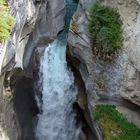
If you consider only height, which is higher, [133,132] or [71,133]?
[133,132]

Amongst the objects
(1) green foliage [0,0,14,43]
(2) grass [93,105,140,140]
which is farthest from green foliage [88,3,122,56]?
(1) green foliage [0,0,14,43]

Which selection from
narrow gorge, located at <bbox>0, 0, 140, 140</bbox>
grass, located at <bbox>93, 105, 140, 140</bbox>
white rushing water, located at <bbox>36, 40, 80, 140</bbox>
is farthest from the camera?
white rushing water, located at <bbox>36, 40, 80, 140</bbox>

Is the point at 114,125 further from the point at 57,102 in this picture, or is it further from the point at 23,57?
the point at 23,57

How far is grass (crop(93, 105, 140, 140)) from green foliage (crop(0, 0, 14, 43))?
4.09 m

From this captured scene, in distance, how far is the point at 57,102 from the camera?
1716 cm

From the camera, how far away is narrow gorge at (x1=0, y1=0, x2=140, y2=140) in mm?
12969

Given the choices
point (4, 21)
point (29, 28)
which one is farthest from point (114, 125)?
point (29, 28)

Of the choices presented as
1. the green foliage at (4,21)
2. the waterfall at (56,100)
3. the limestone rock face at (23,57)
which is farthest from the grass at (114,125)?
the green foliage at (4,21)

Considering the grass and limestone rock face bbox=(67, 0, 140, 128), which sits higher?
limestone rock face bbox=(67, 0, 140, 128)

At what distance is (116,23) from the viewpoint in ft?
43.7

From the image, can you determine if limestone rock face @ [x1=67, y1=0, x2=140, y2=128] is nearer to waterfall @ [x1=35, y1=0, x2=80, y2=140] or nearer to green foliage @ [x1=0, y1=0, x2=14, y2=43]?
waterfall @ [x1=35, y1=0, x2=80, y2=140]

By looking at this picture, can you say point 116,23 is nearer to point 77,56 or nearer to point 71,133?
point 77,56

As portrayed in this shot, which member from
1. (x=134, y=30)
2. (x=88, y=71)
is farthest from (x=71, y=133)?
(x=134, y=30)

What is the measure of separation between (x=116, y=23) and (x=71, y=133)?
5864 mm
